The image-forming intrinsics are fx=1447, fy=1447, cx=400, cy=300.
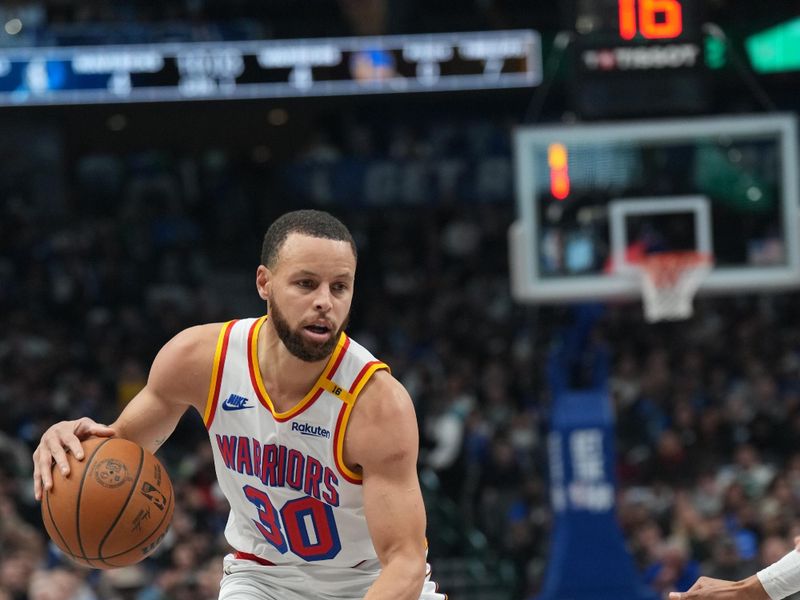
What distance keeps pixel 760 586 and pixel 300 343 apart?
69.5 inches

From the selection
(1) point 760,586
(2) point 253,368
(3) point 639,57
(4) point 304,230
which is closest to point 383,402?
(2) point 253,368

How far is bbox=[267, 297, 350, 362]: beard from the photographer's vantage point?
4246 mm

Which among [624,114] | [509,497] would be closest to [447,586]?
[509,497]

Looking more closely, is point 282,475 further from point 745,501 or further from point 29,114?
point 29,114

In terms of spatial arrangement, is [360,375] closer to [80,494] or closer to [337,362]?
[337,362]

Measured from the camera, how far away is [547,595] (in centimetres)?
1162

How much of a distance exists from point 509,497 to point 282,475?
9.11 meters

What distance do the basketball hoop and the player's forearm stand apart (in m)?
6.74

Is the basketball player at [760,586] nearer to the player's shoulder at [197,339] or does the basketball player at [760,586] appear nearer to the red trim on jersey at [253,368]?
the red trim on jersey at [253,368]

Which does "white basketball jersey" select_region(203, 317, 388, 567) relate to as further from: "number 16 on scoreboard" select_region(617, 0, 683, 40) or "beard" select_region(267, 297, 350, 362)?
"number 16 on scoreboard" select_region(617, 0, 683, 40)

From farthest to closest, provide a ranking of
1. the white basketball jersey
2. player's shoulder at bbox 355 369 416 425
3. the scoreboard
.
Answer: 1. the scoreboard
2. the white basketball jersey
3. player's shoulder at bbox 355 369 416 425

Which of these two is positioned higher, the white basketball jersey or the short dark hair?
the short dark hair

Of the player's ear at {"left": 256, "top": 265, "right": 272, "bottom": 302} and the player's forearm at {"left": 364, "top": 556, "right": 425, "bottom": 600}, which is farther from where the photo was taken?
the player's ear at {"left": 256, "top": 265, "right": 272, "bottom": 302}

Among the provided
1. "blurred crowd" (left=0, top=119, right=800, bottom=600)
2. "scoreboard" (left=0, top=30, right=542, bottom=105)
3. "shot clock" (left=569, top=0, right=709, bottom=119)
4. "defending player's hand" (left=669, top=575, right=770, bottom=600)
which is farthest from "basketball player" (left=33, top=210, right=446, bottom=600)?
"scoreboard" (left=0, top=30, right=542, bottom=105)
